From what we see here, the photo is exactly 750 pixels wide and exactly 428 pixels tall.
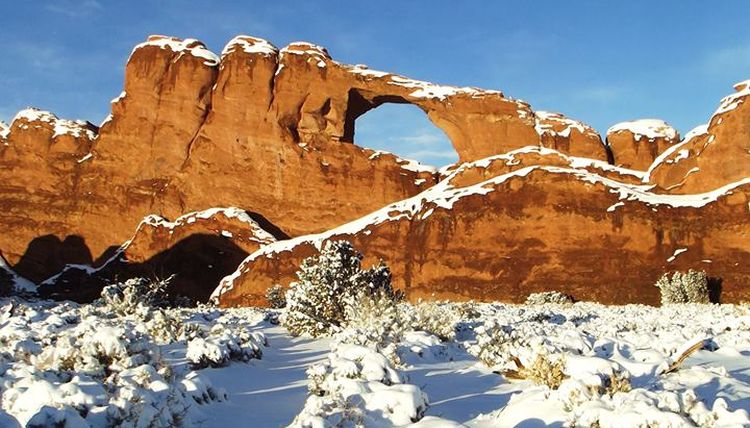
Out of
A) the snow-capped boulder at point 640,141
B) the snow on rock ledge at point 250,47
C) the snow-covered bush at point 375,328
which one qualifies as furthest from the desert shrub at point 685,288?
the snow on rock ledge at point 250,47

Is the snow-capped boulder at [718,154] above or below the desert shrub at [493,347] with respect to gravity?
above

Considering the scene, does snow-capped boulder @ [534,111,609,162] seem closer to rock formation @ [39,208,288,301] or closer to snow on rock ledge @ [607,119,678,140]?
snow on rock ledge @ [607,119,678,140]

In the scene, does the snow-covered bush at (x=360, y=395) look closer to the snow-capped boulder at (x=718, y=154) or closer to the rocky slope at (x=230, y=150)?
the snow-capped boulder at (x=718, y=154)

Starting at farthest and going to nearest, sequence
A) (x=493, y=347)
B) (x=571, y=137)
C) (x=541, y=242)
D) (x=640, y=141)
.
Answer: (x=640, y=141), (x=571, y=137), (x=541, y=242), (x=493, y=347)

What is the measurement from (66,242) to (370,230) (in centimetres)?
3387

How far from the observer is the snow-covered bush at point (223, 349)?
8594 mm

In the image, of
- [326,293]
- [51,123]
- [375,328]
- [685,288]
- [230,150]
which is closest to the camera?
[375,328]

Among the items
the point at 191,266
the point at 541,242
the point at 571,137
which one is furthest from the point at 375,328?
the point at 571,137

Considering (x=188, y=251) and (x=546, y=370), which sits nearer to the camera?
(x=546, y=370)

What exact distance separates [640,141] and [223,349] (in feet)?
210

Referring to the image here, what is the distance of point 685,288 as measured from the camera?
3556cm

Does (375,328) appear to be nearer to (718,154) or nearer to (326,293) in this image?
(326,293)

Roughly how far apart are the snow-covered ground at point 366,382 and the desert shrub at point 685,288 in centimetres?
2667

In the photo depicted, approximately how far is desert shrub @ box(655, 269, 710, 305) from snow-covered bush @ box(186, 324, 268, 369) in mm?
29935
